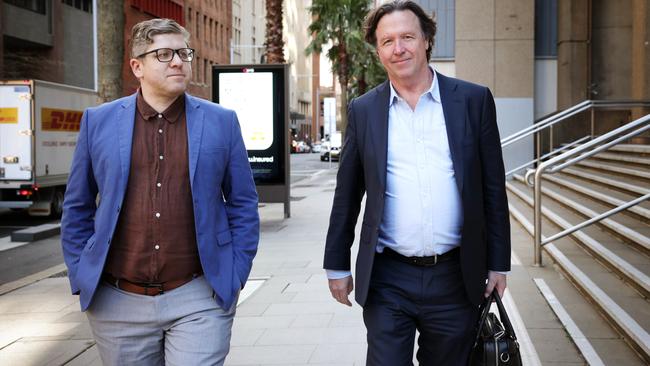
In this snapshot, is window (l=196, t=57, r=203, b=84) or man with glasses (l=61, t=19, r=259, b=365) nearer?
man with glasses (l=61, t=19, r=259, b=365)

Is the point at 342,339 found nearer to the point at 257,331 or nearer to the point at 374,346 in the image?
the point at 257,331

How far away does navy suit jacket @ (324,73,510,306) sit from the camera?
10.7 ft

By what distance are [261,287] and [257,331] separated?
6.53 ft

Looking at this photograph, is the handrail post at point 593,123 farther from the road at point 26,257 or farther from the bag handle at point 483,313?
the bag handle at point 483,313

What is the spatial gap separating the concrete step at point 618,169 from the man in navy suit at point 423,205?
7.85m

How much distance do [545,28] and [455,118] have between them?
19.4 metres

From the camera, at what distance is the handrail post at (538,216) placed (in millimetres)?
8508

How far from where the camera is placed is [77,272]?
10.8ft

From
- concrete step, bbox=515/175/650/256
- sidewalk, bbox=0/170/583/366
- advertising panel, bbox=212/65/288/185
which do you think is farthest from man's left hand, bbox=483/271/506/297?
advertising panel, bbox=212/65/288/185

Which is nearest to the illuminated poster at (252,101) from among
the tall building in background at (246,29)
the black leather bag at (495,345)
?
the black leather bag at (495,345)

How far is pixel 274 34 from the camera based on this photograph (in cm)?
2195

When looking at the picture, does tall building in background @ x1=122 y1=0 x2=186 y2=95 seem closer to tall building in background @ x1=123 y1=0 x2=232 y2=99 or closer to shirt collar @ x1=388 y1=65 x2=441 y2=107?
tall building in background @ x1=123 y1=0 x2=232 y2=99

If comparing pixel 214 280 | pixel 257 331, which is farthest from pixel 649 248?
pixel 214 280

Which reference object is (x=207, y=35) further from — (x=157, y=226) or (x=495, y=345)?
(x=495, y=345)
